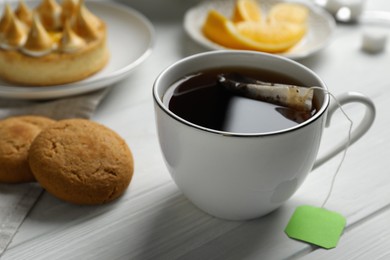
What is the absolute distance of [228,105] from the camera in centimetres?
75

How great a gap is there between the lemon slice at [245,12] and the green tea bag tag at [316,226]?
1.74 ft

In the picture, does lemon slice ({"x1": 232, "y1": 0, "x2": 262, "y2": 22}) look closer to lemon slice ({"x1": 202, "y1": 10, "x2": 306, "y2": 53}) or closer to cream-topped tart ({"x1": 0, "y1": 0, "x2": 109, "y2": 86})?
lemon slice ({"x1": 202, "y1": 10, "x2": 306, "y2": 53})

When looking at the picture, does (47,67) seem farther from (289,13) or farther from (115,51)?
(289,13)

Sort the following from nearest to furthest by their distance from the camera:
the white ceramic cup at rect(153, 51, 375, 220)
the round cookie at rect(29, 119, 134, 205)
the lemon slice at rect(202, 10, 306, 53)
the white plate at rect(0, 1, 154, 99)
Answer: the white ceramic cup at rect(153, 51, 375, 220) < the round cookie at rect(29, 119, 134, 205) < the white plate at rect(0, 1, 154, 99) < the lemon slice at rect(202, 10, 306, 53)

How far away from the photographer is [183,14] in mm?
1336

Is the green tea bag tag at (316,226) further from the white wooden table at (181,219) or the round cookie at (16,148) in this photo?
the round cookie at (16,148)

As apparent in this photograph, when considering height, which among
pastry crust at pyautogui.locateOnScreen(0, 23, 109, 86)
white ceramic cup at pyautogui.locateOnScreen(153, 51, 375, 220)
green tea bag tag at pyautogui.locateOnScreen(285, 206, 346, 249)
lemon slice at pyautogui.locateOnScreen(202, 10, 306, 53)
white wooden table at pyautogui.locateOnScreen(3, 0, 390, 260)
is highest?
white ceramic cup at pyautogui.locateOnScreen(153, 51, 375, 220)

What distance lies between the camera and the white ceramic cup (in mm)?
656

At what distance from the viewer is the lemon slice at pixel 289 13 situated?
1.22m

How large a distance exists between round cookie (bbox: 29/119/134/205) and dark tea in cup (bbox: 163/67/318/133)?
0.38ft

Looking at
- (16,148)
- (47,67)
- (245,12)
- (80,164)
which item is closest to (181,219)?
(80,164)

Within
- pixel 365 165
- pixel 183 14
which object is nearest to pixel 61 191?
pixel 365 165

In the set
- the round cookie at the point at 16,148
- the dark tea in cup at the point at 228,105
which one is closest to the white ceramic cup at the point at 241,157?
the dark tea in cup at the point at 228,105

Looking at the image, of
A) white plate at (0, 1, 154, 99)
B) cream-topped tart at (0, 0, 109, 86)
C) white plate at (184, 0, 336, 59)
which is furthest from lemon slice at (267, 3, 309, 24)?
cream-topped tart at (0, 0, 109, 86)
